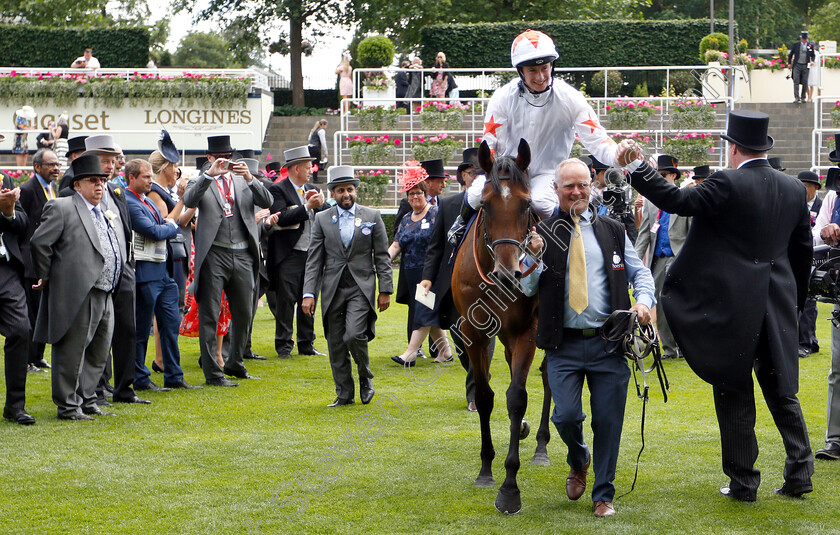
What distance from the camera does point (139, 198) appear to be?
859 centimetres

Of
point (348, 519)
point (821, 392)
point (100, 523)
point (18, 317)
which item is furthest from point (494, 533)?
point (821, 392)

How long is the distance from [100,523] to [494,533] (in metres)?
2.10

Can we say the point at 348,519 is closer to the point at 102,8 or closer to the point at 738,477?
the point at 738,477

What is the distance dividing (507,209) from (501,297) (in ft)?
2.22

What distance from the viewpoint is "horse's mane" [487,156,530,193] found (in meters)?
5.28

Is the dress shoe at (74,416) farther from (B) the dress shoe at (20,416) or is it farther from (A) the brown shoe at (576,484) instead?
(A) the brown shoe at (576,484)

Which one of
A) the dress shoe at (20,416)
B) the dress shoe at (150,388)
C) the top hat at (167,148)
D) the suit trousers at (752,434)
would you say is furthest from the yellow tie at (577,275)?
the top hat at (167,148)

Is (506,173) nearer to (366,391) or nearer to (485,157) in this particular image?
(485,157)

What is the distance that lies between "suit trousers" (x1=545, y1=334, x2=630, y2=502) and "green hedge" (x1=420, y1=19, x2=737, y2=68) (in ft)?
83.3

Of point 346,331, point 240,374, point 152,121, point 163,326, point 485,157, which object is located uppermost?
point 152,121

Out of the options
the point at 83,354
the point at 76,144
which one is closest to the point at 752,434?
the point at 83,354

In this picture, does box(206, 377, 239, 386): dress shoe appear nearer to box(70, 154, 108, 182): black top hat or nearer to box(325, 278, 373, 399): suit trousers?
box(325, 278, 373, 399): suit trousers

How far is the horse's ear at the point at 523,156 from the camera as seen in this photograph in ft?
17.5

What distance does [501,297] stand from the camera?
5703 millimetres
